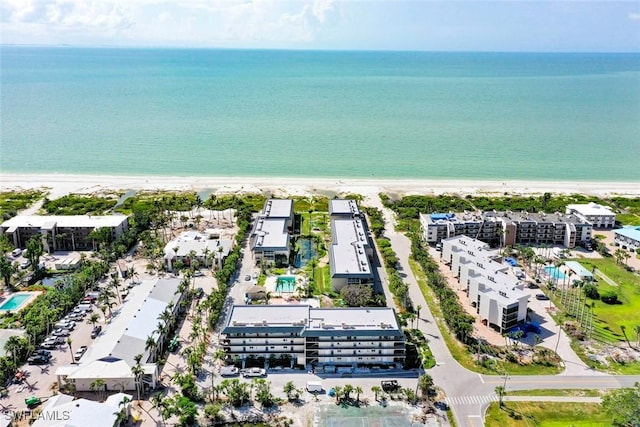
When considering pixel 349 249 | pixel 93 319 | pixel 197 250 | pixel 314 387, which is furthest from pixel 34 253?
pixel 314 387

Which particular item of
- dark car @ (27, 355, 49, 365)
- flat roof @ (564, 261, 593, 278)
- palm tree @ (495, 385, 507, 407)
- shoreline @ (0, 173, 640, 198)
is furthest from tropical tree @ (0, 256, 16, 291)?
flat roof @ (564, 261, 593, 278)

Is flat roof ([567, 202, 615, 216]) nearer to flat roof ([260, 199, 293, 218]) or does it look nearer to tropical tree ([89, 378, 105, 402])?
flat roof ([260, 199, 293, 218])

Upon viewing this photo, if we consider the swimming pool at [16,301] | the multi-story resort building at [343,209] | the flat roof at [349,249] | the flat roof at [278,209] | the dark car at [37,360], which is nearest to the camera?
the dark car at [37,360]

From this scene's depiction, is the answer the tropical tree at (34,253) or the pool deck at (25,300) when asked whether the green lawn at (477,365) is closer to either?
the pool deck at (25,300)

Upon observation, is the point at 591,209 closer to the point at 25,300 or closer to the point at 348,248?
the point at 348,248

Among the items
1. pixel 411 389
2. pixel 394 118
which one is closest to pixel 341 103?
pixel 394 118

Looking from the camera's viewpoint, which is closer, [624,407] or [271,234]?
[624,407]

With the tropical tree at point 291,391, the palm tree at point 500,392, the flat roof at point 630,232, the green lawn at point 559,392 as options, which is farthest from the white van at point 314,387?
the flat roof at point 630,232
